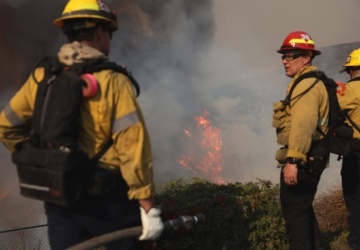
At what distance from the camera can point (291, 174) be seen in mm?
3154

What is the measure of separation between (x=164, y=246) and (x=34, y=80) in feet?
5.97

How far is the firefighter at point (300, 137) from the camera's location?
3.12m

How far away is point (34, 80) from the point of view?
7.31ft

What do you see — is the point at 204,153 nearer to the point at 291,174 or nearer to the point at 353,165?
the point at 353,165

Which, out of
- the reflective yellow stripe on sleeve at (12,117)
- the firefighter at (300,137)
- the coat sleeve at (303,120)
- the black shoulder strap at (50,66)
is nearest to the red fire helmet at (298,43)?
the firefighter at (300,137)

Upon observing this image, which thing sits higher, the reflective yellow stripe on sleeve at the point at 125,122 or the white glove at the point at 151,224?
the reflective yellow stripe on sleeve at the point at 125,122

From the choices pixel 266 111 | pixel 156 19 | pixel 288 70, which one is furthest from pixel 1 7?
pixel 266 111

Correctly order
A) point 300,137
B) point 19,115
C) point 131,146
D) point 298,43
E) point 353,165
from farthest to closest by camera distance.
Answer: point 353,165 < point 298,43 < point 300,137 < point 19,115 < point 131,146

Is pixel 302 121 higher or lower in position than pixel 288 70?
lower

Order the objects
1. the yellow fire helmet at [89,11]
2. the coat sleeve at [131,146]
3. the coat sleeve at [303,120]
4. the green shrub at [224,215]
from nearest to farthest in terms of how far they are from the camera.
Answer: the coat sleeve at [131,146], the yellow fire helmet at [89,11], the coat sleeve at [303,120], the green shrub at [224,215]

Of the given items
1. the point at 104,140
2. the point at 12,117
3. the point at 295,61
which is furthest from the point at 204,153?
the point at 104,140

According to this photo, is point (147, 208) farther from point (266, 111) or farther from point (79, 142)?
point (266, 111)

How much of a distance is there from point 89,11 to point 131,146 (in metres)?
0.71

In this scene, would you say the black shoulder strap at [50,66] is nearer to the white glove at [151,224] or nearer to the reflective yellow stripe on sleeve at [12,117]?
the reflective yellow stripe on sleeve at [12,117]
